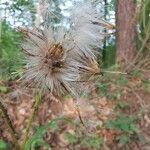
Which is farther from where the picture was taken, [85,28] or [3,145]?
[3,145]

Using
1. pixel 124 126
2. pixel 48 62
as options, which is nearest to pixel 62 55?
pixel 48 62

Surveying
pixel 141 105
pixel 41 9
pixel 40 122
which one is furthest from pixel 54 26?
pixel 141 105

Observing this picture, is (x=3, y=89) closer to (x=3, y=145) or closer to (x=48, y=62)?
(x=3, y=145)

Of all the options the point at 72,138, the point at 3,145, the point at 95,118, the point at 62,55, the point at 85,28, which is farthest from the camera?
the point at 95,118

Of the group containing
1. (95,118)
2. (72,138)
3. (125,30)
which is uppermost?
(125,30)

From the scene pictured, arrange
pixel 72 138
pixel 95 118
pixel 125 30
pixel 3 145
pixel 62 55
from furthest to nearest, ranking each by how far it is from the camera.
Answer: pixel 125 30 < pixel 95 118 < pixel 72 138 < pixel 3 145 < pixel 62 55

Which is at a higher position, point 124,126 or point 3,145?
point 3,145

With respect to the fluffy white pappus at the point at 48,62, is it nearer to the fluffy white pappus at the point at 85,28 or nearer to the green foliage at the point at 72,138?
the fluffy white pappus at the point at 85,28

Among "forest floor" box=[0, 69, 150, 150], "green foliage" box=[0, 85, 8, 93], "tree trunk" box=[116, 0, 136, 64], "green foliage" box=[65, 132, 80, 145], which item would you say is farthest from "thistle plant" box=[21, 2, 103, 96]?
"tree trunk" box=[116, 0, 136, 64]

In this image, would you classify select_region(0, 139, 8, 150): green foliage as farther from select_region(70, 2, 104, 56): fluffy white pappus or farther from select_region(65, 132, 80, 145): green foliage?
select_region(70, 2, 104, 56): fluffy white pappus
